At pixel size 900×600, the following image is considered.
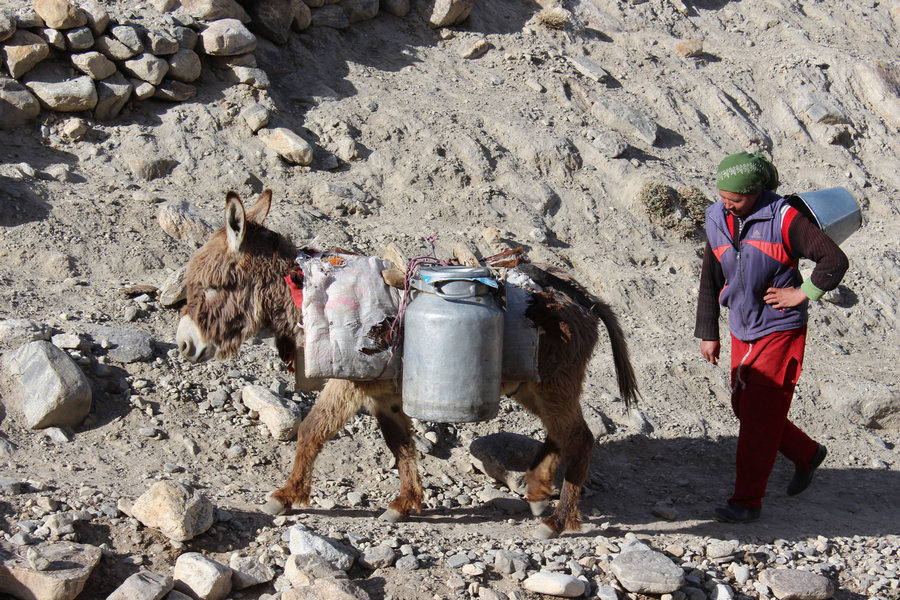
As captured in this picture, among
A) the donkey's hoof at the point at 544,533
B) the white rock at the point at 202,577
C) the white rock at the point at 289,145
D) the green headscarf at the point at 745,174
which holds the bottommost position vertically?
the donkey's hoof at the point at 544,533

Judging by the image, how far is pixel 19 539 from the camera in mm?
3436

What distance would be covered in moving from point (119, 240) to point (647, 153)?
593 centimetres

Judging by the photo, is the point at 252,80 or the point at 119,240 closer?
the point at 119,240

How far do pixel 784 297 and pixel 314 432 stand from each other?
2.68 metres

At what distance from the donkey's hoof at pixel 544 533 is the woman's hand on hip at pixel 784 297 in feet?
5.77

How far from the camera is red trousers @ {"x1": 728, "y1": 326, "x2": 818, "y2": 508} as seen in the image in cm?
448

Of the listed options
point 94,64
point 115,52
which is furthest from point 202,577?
point 115,52

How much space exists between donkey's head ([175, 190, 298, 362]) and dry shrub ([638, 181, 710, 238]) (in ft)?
17.6

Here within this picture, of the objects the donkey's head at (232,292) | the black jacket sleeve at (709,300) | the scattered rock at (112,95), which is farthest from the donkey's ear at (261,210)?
the scattered rock at (112,95)

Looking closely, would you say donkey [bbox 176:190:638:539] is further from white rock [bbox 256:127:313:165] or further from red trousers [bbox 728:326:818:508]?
white rock [bbox 256:127:313:165]

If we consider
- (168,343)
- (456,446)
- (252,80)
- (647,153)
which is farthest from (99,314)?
(647,153)

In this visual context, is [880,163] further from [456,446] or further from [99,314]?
[99,314]

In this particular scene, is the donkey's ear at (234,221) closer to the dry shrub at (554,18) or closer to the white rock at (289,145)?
the white rock at (289,145)

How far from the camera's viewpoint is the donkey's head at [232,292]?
409 centimetres
